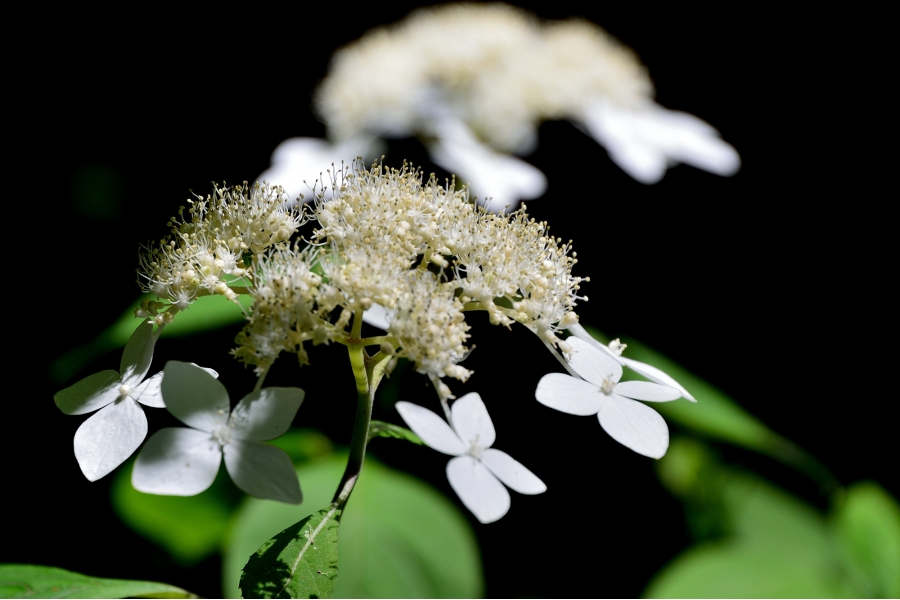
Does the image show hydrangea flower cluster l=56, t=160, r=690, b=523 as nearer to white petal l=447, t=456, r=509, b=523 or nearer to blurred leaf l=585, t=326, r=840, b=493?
white petal l=447, t=456, r=509, b=523

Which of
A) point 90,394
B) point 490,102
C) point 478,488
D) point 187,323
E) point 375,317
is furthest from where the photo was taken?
point 490,102

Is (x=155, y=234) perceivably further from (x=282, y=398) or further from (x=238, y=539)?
(x=282, y=398)

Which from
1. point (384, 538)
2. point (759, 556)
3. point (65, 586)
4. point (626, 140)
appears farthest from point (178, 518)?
point (626, 140)

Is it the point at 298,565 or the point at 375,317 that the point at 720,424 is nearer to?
the point at 375,317

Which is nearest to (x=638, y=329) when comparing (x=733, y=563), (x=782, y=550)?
(x=782, y=550)

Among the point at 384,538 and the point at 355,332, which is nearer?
the point at 355,332

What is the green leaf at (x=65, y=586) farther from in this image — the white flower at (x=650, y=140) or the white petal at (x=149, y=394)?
the white flower at (x=650, y=140)
